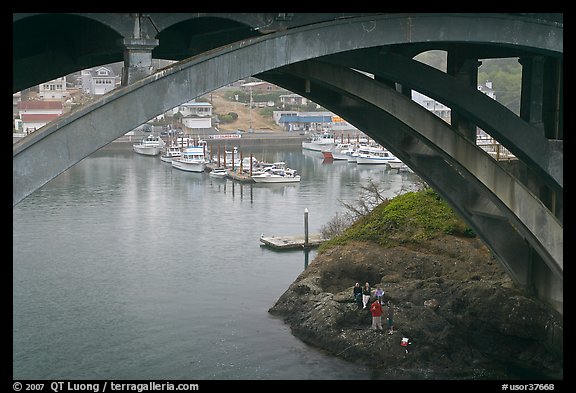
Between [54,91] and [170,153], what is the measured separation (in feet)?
50.7

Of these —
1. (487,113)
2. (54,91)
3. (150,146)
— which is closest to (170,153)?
(150,146)

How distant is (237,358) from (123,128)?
40.9 ft

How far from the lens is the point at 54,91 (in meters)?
81.4

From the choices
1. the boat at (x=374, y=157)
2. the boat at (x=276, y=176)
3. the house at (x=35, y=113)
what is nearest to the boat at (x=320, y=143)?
the boat at (x=374, y=157)

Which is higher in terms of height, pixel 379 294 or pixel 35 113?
pixel 35 113

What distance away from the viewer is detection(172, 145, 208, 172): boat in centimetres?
6531

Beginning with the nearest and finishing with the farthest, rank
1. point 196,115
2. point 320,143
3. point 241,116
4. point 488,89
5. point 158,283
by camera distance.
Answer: point 158,283 → point 488,89 → point 320,143 → point 196,115 → point 241,116

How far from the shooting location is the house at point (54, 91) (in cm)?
7906

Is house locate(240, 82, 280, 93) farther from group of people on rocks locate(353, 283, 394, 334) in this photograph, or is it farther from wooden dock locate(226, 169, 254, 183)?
group of people on rocks locate(353, 283, 394, 334)

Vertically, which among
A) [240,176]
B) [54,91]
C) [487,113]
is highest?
[54,91]

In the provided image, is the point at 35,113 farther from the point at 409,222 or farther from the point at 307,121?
the point at 307,121

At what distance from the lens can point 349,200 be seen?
45.2m
